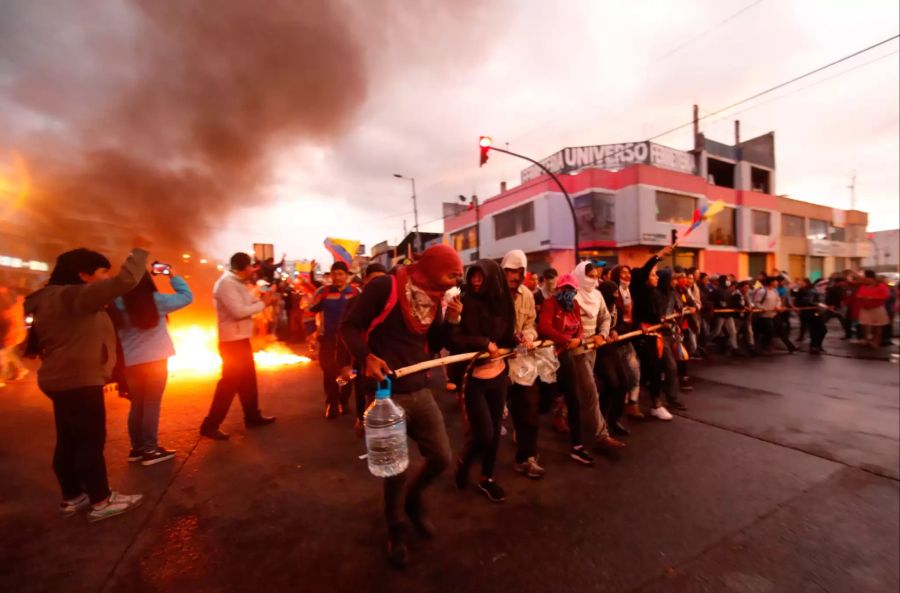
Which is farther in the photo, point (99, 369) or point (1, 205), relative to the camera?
point (1, 205)

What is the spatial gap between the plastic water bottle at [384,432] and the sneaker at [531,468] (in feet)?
4.94

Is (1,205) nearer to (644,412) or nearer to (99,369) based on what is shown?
(99,369)

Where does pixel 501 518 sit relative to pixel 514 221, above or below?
below

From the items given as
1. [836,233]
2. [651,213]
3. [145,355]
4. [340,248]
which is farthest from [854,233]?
[145,355]

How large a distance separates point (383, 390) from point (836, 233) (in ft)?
150

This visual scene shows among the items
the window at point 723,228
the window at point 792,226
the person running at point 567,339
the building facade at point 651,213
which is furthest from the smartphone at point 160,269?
the window at point 792,226

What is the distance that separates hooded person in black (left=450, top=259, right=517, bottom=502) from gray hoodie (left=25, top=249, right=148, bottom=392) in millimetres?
2141

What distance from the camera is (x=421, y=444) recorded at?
227 cm

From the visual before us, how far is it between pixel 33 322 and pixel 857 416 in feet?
26.3

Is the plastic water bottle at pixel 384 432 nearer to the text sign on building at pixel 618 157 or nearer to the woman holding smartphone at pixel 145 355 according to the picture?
the woman holding smartphone at pixel 145 355

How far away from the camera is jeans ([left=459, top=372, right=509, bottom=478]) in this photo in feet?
9.11

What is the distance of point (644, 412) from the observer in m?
4.75

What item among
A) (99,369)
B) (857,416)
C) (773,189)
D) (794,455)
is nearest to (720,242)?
(773,189)

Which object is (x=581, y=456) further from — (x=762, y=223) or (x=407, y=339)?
(x=762, y=223)
